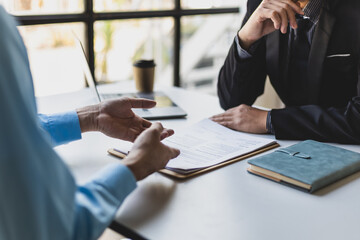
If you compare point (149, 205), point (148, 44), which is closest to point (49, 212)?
point (149, 205)

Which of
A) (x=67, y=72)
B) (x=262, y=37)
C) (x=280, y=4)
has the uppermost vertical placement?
(x=280, y=4)

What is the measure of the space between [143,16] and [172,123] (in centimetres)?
105

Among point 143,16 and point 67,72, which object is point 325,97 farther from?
point 67,72

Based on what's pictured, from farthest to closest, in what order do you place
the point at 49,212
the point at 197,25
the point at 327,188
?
1. the point at 197,25
2. the point at 327,188
3. the point at 49,212

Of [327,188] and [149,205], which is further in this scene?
[327,188]

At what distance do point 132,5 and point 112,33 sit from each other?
A: 22 centimetres

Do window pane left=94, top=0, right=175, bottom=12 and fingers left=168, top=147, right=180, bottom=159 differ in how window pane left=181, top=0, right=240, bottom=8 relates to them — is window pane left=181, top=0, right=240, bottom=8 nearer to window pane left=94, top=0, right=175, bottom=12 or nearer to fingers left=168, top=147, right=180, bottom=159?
window pane left=94, top=0, right=175, bottom=12

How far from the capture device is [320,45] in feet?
5.95

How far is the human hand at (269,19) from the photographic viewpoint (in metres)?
1.62

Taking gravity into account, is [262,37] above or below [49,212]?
above

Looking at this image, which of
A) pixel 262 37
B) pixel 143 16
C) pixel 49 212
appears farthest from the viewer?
pixel 143 16

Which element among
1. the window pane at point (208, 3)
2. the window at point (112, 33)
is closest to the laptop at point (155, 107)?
the window at point (112, 33)

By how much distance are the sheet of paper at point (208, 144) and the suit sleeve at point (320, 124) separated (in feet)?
0.31

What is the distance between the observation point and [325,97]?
1.91m
